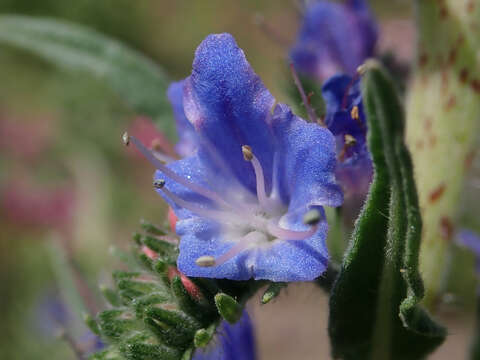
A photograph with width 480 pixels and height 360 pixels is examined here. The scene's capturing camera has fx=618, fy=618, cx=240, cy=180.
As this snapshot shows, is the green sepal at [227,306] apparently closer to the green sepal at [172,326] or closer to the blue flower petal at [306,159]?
the green sepal at [172,326]

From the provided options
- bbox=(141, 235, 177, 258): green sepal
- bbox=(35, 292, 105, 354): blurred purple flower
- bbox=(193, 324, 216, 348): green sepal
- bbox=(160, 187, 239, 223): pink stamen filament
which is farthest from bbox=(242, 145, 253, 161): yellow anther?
bbox=(35, 292, 105, 354): blurred purple flower

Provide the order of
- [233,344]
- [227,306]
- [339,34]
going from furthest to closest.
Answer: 1. [339,34]
2. [233,344]
3. [227,306]

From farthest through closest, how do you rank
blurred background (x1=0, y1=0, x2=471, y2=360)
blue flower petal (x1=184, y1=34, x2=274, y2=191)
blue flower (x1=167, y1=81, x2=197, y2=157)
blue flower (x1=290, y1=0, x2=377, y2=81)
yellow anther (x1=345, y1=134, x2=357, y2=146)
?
blurred background (x1=0, y1=0, x2=471, y2=360)
blue flower (x1=290, y1=0, x2=377, y2=81)
blue flower (x1=167, y1=81, x2=197, y2=157)
yellow anther (x1=345, y1=134, x2=357, y2=146)
blue flower petal (x1=184, y1=34, x2=274, y2=191)

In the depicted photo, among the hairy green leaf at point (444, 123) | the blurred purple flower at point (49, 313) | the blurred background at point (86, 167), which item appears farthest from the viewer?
the blurred background at point (86, 167)

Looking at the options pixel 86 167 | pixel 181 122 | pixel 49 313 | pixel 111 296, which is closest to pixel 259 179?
pixel 181 122

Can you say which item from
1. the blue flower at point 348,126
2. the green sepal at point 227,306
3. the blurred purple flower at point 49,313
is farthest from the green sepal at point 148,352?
the blurred purple flower at point 49,313

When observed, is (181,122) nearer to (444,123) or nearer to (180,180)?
(180,180)

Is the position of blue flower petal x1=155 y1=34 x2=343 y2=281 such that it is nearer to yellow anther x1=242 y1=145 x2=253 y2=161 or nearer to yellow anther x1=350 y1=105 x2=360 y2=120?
yellow anther x1=242 y1=145 x2=253 y2=161

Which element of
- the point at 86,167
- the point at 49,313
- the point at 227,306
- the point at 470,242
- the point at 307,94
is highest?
the point at 307,94
